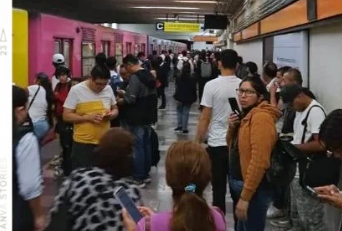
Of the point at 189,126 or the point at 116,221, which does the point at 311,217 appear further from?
the point at 189,126

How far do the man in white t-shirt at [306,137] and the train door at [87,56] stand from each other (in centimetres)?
815

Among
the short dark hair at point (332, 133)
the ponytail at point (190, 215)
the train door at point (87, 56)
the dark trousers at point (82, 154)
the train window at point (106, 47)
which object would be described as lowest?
the dark trousers at point (82, 154)

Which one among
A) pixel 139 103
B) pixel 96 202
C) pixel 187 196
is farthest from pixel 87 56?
pixel 187 196

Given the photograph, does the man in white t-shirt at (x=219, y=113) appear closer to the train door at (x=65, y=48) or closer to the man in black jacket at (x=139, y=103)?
the man in black jacket at (x=139, y=103)

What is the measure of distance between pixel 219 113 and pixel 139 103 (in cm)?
207

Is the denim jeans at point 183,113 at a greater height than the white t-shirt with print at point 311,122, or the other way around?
the white t-shirt with print at point 311,122

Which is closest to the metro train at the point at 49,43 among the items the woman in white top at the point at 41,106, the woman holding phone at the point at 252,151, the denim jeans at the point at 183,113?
the woman in white top at the point at 41,106

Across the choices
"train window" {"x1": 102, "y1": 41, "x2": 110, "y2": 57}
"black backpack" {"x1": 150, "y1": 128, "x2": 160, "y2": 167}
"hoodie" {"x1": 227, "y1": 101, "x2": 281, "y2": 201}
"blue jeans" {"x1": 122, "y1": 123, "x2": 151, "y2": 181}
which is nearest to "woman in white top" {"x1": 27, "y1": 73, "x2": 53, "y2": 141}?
"blue jeans" {"x1": 122, "y1": 123, "x2": 151, "y2": 181}

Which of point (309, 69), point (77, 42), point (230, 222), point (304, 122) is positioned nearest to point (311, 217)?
point (304, 122)

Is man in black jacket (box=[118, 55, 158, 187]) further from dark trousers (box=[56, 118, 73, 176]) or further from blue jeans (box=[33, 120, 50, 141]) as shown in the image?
blue jeans (box=[33, 120, 50, 141])

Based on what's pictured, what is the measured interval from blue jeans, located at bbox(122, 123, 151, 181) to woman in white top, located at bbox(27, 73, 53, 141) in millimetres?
911

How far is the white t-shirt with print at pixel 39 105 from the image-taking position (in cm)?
627

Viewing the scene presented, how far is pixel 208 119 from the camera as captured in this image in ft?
15.0

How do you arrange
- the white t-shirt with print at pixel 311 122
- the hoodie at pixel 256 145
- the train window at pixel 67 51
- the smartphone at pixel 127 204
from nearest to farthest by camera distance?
the smartphone at pixel 127 204, the hoodie at pixel 256 145, the white t-shirt with print at pixel 311 122, the train window at pixel 67 51
